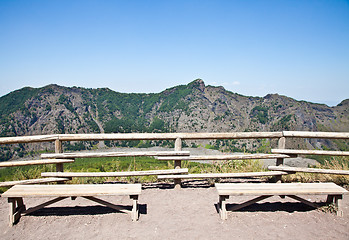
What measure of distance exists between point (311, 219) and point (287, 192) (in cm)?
72

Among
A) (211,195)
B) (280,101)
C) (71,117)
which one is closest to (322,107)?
(280,101)

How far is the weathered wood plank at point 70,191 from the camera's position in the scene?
150 inches

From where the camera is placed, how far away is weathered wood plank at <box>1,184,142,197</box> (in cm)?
381

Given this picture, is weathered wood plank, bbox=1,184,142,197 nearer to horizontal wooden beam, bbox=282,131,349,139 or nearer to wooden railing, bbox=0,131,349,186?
wooden railing, bbox=0,131,349,186

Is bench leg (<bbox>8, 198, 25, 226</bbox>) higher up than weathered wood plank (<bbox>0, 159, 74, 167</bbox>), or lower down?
lower down

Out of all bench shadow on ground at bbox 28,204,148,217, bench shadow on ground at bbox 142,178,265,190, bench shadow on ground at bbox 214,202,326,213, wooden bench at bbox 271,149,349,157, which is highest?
wooden bench at bbox 271,149,349,157

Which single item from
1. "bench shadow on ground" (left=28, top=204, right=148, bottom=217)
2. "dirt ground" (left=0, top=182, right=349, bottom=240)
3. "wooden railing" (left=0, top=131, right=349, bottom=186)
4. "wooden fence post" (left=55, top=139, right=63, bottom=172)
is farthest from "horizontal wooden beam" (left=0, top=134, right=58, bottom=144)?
"bench shadow on ground" (left=28, top=204, right=148, bottom=217)

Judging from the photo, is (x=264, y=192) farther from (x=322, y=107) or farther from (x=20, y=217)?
(x=322, y=107)

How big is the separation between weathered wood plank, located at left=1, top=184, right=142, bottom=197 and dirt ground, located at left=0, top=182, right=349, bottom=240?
21.3 inches

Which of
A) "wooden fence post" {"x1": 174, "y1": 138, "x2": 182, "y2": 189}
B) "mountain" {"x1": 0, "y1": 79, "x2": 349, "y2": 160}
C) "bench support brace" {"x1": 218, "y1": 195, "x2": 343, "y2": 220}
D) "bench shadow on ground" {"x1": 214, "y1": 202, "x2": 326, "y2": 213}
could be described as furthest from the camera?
"mountain" {"x1": 0, "y1": 79, "x2": 349, "y2": 160}

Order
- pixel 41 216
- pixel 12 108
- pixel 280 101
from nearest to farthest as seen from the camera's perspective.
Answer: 1. pixel 41 216
2. pixel 12 108
3. pixel 280 101

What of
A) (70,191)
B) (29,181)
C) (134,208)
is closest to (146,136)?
(134,208)

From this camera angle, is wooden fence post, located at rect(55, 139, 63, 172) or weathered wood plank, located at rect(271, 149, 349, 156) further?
weathered wood plank, located at rect(271, 149, 349, 156)

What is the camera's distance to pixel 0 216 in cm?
436
